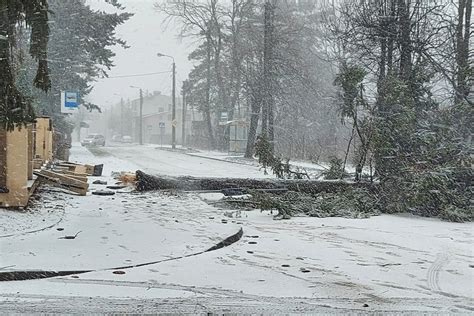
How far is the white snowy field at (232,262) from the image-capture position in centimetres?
504

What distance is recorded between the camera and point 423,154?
1158 centimetres

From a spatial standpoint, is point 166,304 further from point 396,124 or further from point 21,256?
point 396,124

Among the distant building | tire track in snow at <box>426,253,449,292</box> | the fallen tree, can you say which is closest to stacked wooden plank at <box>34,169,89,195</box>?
the fallen tree

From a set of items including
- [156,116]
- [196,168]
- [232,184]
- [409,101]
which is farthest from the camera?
[156,116]

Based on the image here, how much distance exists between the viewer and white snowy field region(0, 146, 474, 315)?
199 inches

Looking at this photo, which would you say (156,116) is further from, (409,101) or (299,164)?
(409,101)

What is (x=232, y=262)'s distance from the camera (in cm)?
662

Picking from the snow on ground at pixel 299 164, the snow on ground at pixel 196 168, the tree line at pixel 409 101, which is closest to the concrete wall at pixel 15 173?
the tree line at pixel 409 101

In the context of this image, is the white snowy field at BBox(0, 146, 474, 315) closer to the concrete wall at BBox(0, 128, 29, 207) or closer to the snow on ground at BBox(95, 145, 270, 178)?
the concrete wall at BBox(0, 128, 29, 207)

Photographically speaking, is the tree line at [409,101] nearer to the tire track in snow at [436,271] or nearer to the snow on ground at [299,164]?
Result: the snow on ground at [299,164]

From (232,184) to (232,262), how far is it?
21.4 ft

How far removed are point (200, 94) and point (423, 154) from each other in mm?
46311

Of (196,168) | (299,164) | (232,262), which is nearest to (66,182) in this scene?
(232,262)

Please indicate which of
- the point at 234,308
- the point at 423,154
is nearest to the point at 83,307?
the point at 234,308
